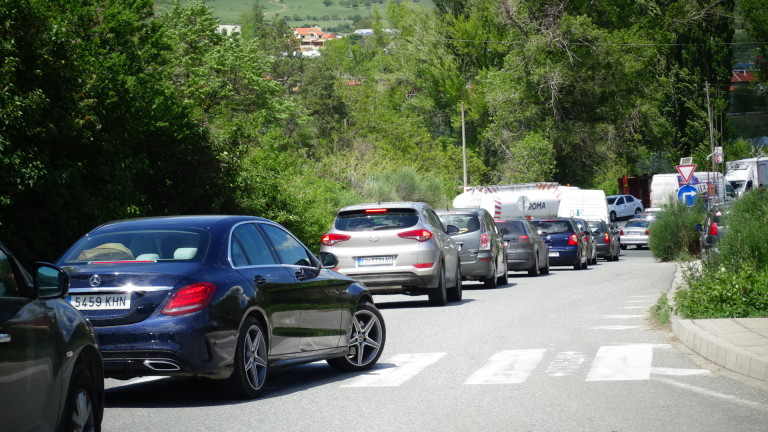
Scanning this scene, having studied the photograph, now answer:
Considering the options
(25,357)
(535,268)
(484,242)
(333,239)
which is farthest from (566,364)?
(535,268)

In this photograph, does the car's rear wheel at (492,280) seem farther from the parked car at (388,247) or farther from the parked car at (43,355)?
the parked car at (43,355)

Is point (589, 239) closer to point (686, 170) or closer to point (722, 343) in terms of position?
point (686, 170)

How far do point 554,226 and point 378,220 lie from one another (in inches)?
693

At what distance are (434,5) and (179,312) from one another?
70462mm

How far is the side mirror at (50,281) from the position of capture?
5.89 metres

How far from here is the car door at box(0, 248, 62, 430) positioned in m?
5.39

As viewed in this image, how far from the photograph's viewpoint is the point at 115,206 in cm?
2209

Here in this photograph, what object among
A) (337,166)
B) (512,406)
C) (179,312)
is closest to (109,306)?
(179,312)

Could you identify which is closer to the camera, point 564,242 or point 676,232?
point 564,242

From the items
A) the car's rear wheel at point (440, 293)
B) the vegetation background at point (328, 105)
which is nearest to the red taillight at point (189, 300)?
the car's rear wheel at point (440, 293)

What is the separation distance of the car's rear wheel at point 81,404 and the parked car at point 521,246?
940 inches

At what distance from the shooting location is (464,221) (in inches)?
980

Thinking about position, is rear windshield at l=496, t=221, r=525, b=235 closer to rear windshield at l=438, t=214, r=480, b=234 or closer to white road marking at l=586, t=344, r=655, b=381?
rear windshield at l=438, t=214, r=480, b=234

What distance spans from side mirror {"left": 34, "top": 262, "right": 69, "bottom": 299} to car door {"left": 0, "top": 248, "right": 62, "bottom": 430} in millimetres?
68
